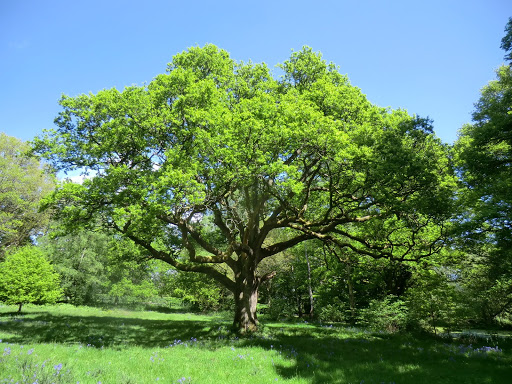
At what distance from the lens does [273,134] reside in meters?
11.7

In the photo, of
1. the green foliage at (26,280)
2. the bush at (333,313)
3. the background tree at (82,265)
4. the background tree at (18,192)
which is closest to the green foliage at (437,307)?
the bush at (333,313)

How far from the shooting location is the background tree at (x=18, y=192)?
3161 cm

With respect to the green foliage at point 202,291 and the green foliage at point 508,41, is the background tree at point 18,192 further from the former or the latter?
the green foliage at point 508,41

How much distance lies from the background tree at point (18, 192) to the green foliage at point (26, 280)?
964cm

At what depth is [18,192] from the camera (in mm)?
33094

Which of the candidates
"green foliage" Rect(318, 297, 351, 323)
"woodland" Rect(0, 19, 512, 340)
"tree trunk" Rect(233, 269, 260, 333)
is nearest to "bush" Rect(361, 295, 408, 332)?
"woodland" Rect(0, 19, 512, 340)

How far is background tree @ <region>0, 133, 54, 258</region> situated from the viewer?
31.6m

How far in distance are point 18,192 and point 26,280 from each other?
16.6 metres

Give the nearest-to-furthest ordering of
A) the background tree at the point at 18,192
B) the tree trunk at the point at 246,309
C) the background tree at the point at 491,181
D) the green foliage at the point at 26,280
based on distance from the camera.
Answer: the background tree at the point at 491,181
the tree trunk at the point at 246,309
the green foliage at the point at 26,280
the background tree at the point at 18,192

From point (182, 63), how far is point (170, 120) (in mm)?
5026

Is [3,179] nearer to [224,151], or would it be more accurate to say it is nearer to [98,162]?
[98,162]

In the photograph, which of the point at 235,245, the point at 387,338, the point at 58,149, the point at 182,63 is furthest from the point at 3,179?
the point at 387,338

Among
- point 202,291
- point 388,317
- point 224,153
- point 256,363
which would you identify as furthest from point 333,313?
point 224,153

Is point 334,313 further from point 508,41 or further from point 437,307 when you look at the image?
point 508,41
